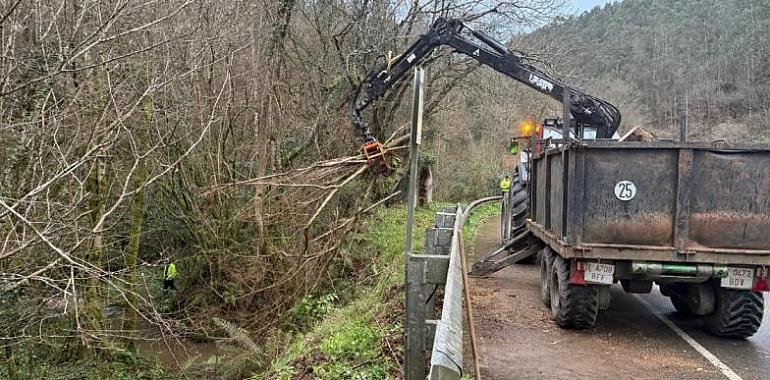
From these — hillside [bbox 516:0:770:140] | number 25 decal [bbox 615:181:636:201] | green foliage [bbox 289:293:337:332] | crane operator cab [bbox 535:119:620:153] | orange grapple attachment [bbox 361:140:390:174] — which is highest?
hillside [bbox 516:0:770:140]

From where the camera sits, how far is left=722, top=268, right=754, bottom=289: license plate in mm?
6539

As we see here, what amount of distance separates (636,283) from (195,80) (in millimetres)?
8288

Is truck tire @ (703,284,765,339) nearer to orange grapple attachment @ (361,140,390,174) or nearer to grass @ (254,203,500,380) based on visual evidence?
grass @ (254,203,500,380)

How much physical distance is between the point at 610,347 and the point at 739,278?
1523 mm

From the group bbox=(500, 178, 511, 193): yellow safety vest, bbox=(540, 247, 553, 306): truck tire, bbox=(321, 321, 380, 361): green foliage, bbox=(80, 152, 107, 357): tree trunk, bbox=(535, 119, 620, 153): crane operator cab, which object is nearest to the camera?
bbox=(321, 321, 380, 361): green foliage

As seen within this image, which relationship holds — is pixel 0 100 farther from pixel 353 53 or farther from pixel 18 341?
pixel 353 53

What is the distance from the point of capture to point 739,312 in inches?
269

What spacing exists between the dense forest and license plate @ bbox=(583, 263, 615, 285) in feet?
7.35

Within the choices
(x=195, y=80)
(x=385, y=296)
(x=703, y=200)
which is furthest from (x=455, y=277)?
(x=195, y=80)

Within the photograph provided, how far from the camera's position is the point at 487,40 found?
33.5ft

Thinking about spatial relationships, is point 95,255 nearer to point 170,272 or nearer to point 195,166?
point 170,272

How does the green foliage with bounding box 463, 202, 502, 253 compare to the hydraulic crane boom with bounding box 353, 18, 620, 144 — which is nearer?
the hydraulic crane boom with bounding box 353, 18, 620, 144

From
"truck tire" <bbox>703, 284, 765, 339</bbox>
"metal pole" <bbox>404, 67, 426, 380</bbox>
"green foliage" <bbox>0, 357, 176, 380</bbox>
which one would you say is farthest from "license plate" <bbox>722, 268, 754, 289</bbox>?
"green foliage" <bbox>0, 357, 176, 380</bbox>

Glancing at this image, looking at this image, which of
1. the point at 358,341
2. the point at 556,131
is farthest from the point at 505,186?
the point at 358,341
